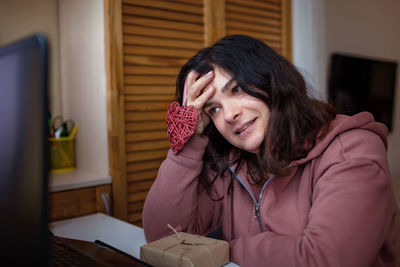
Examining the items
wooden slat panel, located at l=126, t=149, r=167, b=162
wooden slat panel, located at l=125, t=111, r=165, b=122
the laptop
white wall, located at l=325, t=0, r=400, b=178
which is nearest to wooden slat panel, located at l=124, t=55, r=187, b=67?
wooden slat panel, located at l=125, t=111, r=165, b=122

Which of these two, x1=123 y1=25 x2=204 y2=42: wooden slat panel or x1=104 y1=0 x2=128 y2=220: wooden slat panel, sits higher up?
x1=123 y1=25 x2=204 y2=42: wooden slat panel

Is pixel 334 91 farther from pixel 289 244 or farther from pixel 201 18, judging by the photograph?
pixel 289 244

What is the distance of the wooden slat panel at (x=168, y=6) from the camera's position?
1.83 meters

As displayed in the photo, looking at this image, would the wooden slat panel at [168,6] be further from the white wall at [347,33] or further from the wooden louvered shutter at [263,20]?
the white wall at [347,33]

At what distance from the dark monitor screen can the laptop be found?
275cm

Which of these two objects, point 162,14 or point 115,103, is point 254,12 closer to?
point 162,14

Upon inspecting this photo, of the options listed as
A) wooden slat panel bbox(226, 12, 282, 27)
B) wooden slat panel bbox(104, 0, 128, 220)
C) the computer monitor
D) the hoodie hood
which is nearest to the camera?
the computer monitor

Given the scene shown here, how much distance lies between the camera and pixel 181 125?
111 cm

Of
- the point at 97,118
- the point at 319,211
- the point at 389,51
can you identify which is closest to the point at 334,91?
the point at 389,51

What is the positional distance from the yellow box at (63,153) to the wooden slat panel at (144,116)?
392 millimetres

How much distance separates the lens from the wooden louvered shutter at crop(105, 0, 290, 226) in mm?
1748

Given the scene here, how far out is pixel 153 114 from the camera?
1891 mm

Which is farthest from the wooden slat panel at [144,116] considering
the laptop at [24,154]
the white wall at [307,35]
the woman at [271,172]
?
the laptop at [24,154]

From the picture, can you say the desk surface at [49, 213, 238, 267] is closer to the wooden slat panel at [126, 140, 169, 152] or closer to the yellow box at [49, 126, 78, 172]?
the wooden slat panel at [126, 140, 169, 152]
